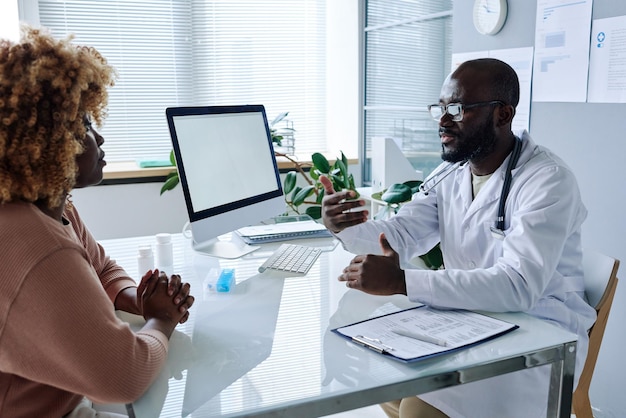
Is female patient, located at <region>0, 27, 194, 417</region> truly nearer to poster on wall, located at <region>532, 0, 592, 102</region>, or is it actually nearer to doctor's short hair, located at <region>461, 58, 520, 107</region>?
doctor's short hair, located at <region>461, 58, 520, 107</region>

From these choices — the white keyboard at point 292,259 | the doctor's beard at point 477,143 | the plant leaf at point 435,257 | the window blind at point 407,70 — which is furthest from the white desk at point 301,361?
the window blind at point 407,70

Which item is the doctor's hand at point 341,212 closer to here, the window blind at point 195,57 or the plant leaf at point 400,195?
the plant leaf at point 400,195

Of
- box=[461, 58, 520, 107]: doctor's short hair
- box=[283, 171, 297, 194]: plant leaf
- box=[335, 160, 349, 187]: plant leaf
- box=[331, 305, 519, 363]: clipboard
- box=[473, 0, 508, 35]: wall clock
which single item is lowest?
box=[331, 305, 519, 363]: clipboard

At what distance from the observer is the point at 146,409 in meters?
0.87

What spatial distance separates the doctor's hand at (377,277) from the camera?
4.17ft

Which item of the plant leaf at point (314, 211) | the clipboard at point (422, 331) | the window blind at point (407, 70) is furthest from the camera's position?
the window blind at point (407, 70)

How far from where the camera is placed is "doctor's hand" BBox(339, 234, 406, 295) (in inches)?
50.1

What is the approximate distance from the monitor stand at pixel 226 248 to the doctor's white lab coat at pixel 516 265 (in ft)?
1.16

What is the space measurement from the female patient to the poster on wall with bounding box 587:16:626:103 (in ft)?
5.79

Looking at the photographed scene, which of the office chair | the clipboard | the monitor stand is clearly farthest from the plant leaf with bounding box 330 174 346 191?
the clipboard

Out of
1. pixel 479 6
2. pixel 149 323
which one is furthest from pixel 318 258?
pixel 479 6

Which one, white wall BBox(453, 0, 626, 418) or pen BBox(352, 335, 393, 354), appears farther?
white wall BBox(453, 0, 626, 418)

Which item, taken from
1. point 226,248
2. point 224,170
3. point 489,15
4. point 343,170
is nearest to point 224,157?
point 224,170

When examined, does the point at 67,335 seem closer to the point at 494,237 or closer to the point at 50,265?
the point at 50,265
